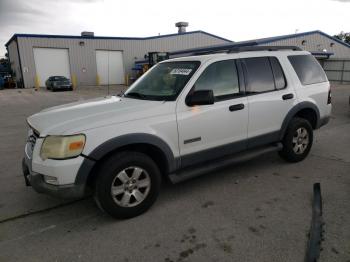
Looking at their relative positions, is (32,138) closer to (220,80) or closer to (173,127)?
(173,127)

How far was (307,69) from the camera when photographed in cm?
497

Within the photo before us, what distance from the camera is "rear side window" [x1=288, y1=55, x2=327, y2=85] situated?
482 centimetres

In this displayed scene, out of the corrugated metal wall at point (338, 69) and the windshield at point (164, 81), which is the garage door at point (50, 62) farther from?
the windshield at point (164, 81)

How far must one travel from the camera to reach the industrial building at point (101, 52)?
29375 millimetres

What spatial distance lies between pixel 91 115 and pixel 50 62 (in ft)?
103

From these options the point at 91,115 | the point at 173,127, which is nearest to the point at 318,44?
the point at 173,127

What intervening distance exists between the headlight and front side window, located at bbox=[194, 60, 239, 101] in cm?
155

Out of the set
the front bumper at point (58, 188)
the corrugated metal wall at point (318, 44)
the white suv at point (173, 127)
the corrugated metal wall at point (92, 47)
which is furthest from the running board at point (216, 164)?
the corrugated metal wall at point (92, 47)

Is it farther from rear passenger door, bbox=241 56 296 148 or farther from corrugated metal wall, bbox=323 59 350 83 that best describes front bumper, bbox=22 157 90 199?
corrugated metal wall, bbox=323 59 350 83

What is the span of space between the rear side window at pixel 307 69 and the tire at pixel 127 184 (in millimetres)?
2941

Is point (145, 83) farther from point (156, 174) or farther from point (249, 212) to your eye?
point (249, 212)

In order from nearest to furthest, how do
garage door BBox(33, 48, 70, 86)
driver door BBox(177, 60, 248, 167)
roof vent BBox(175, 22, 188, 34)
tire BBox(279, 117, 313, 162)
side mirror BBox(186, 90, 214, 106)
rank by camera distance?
side mirror BBox(186, 90, 214, 106), driver door BBox(177, 60, 248, 167), tire BBox(279, 117, 313, 162), garage door BBox(33, 48, 70, 86), roof vent BBox(175, 22, 188, 34)

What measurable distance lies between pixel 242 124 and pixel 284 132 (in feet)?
3.30

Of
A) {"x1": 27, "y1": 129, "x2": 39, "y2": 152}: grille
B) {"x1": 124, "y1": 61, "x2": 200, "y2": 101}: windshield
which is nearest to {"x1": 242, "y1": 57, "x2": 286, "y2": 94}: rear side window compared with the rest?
{"x1": 124, "y1": 61, "x2": 200, "y2": 101}: windshield
